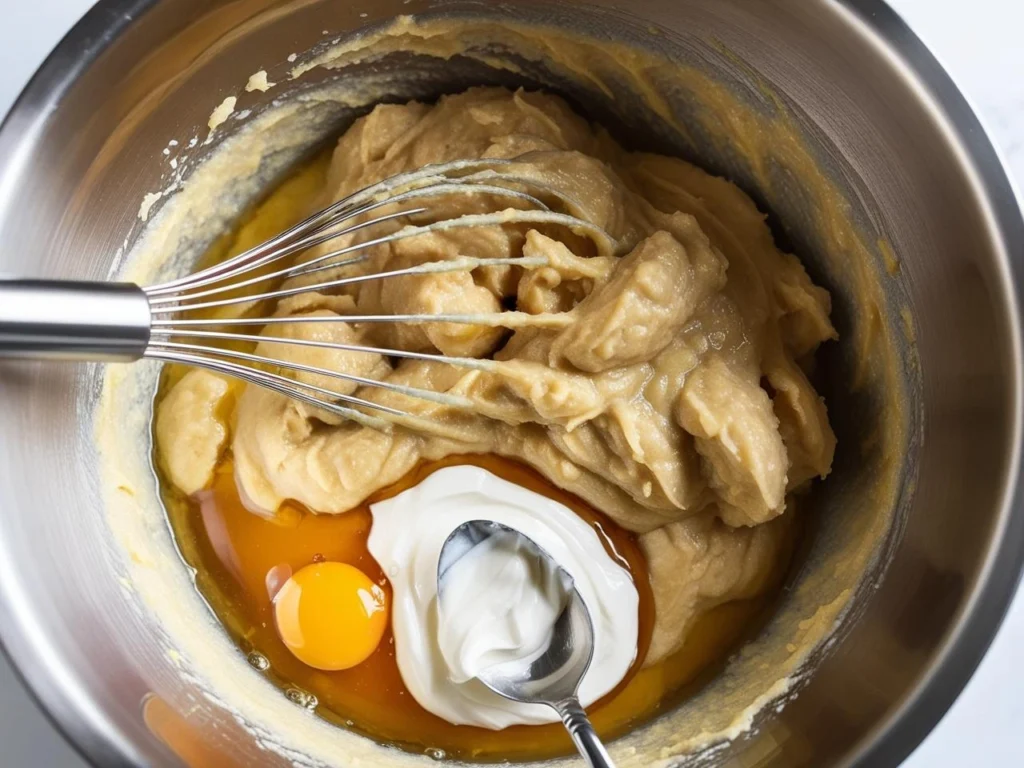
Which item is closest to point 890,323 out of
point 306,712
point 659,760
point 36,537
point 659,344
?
point 659,344

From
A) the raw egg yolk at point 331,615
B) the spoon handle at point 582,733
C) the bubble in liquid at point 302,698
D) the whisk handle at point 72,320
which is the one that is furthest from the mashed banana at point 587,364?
the whisk handle at point 72,320

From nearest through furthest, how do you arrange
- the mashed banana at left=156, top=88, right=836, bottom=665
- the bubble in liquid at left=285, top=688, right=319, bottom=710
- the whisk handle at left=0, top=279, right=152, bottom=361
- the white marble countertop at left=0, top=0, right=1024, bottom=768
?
the whisk handle at left=0, top=279, right=152, bottom=361, the mashed banana at left=156, top=88, right=836, bottom=665, the white marble countertop at left=0, top=0, right=1024, bottom=768, the bubble in liquid at left=285, top=688, right=319, bottom=710

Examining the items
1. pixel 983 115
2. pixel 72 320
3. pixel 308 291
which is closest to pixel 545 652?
pixel 308 291

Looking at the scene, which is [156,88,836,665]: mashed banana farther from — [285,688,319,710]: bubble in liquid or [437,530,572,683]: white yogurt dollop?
[285,688,319,710]: bubble in liquid

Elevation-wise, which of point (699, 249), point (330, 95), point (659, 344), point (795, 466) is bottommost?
point (795, 466)

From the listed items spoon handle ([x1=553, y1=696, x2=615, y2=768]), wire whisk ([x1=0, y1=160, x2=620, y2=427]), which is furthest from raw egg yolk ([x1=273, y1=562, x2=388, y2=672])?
spoon handle ([x1=553, y1=696, x2=615, y2=768])

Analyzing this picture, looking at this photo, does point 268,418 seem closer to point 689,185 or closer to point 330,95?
point 330,95

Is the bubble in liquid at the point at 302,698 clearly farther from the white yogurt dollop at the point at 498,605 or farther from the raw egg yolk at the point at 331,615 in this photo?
the white yogurt dollop at the point at 498,605
